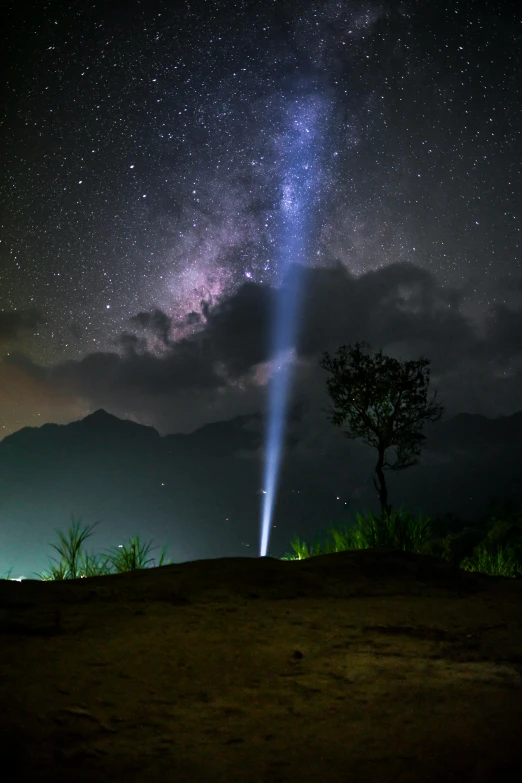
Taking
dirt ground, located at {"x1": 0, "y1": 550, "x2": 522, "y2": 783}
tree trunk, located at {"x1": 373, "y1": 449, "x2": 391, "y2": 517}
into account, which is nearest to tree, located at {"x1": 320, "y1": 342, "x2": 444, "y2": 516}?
tree trunk, located at {"x1": 373, "y1": 449, "x2": 391, "y2": 517}

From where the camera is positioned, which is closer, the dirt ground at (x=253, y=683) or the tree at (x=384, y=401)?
the dirt ground at (x=253, y=683)

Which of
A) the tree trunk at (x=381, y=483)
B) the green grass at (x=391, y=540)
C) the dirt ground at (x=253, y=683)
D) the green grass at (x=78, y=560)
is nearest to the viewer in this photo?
the dirt ground at (x=253, y=683)

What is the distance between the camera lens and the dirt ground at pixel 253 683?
6.48 ft

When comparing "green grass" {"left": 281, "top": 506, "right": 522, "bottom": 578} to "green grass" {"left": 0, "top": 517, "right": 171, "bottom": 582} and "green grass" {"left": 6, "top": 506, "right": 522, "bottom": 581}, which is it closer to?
"green grass" {"left": 6, "top": 506, "right": 522, "bottom": 581}

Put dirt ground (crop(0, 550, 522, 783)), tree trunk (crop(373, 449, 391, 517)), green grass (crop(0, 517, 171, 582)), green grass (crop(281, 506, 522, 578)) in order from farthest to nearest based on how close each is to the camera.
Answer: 1. tree trunk (crop(373, 449, 391, 517))
2. green grass (crop(281, 506, 522, 578))
3. green grass (crop(0, 517, 171, 582))
4. dirt ground (crop(0, 550, 522, 783))

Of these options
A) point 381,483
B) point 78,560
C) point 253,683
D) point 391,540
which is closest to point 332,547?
point 391,540

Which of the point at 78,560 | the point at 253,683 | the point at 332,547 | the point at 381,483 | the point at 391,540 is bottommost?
the point at 253,683

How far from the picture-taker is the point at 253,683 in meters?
2.76

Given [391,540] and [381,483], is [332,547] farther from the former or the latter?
[381,483]

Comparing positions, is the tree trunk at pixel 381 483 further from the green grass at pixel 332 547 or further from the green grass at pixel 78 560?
the green grass at pixel 78 560

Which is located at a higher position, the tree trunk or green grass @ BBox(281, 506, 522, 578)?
the tree trunk

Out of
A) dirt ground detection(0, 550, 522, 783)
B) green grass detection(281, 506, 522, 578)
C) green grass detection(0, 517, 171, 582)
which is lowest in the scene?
dirt ground detection(0, 550, 522, 783)

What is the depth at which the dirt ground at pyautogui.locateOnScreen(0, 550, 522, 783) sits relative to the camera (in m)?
1.98

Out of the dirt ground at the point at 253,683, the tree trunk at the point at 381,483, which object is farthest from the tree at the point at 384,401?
the dirt ground at the point at 253,683
